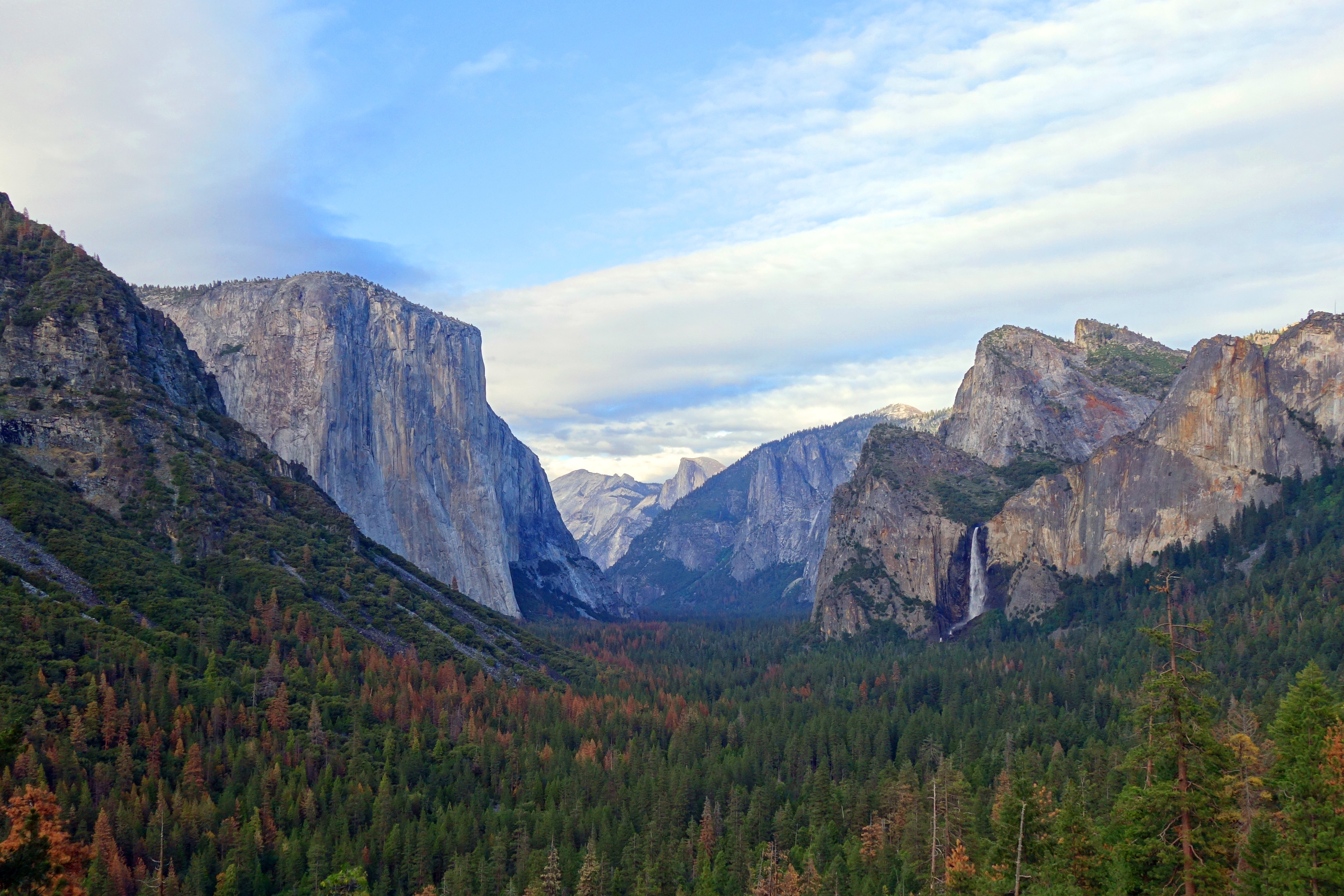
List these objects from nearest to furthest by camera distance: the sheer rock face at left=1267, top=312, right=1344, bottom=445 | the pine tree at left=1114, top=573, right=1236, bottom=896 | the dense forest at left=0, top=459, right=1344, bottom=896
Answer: the pine tree at left=1114, top=573, right=1236, bottom=896, the dense forest at left=0, top=459, right=1344, bottom=896, the sheer rock face at left=1267, top=312, right=1344, bottom=445

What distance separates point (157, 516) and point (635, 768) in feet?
250

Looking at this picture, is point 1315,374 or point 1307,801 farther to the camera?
point 1315,374

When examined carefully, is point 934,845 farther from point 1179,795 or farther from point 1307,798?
point 1179,795

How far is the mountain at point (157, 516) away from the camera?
12231 cm

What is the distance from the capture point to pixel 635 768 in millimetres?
116250

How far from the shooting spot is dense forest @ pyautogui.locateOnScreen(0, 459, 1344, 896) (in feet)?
144

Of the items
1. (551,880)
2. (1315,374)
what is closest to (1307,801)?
(551,880)

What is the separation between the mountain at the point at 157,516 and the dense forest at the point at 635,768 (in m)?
1.34

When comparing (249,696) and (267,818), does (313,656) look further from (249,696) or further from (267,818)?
(267,818)

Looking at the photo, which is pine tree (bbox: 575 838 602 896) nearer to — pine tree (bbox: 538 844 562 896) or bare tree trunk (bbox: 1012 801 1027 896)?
pine tree (bbox: 538 844 562 896)

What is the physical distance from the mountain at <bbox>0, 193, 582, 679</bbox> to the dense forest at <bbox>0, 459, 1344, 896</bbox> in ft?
4.38

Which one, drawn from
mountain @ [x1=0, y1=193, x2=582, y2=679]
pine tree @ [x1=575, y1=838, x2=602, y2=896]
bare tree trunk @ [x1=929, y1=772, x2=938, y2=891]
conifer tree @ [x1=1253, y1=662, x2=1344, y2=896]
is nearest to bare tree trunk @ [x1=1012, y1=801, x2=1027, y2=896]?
conifer tree @ [x1=1253, y1=662, x2=1344, y2=896]

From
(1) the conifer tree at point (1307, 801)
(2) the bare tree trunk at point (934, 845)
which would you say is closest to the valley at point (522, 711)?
(1) the conifer tree at point (1307, 801)

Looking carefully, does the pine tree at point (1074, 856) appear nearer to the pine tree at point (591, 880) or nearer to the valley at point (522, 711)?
Answer: the valley at point (522, 711)
